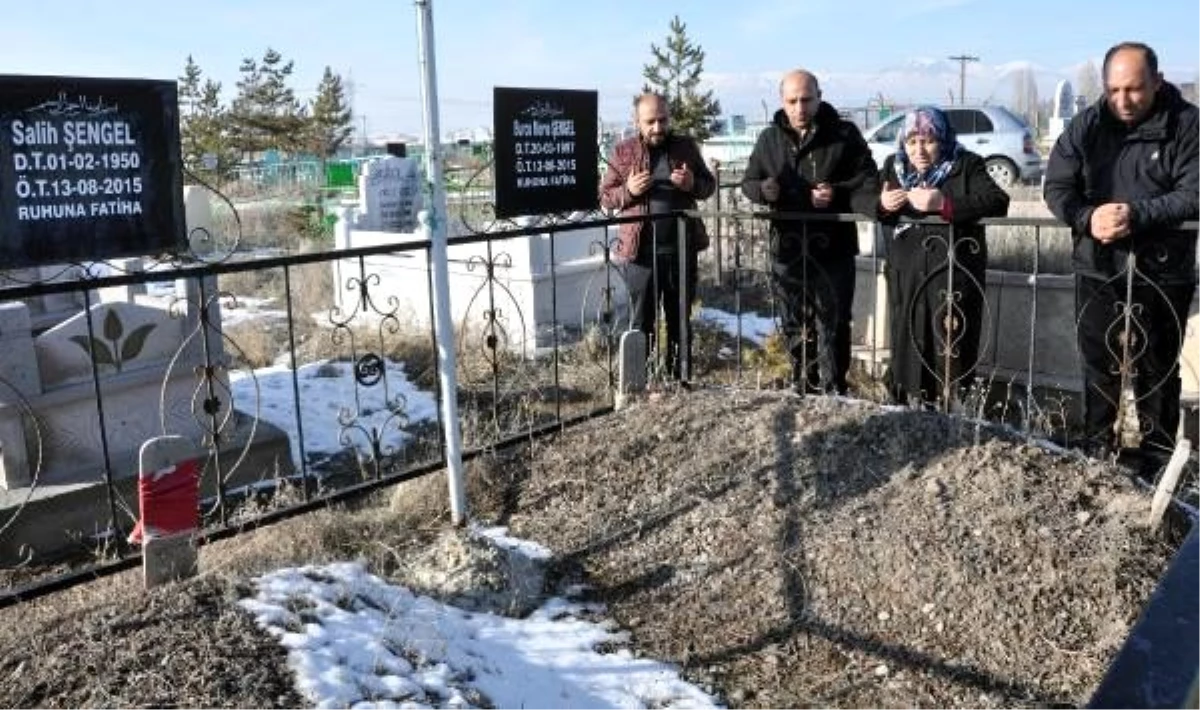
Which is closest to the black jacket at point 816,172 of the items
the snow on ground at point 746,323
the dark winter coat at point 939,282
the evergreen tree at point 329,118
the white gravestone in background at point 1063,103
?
the dark winter coat at point 939,282

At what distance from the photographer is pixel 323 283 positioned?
36.2ft

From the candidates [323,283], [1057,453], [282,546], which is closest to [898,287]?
[1057,453]

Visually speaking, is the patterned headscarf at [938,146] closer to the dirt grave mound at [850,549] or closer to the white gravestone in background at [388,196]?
the dirt grave mound at [850,549]

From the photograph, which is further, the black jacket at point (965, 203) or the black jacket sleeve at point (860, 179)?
the black jacket sleeve at point (860, 179)

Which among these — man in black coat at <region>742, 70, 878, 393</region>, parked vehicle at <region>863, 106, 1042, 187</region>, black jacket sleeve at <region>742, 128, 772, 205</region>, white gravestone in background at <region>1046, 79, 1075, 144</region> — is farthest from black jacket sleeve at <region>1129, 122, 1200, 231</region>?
white gravestone in background at <region>1046, 79, 1075, 144</region>

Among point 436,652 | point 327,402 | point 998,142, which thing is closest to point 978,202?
point 436,652

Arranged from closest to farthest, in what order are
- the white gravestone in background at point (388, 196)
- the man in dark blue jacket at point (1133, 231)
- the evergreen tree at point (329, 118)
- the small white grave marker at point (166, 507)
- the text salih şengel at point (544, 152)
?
1. the small white grave marker at point (166, 507)
2. the man in dark blue jacket at point (1133, 231)
3. the text salih şengel at point (544, 152)
4. the white gravestone in background at point (388, 196)
5. the evergreen tree at point (329, 118)

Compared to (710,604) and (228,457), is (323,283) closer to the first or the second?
(228,457)

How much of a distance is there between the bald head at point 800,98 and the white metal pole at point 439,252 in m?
1.80

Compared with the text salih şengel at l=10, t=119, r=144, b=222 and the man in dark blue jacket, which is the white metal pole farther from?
the man in dark blue jacket

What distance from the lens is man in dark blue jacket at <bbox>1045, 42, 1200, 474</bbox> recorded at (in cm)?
378

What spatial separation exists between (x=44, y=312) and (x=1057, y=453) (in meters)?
5.64

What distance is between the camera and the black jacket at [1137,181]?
3746 mm

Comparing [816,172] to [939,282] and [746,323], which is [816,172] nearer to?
[939,282]
